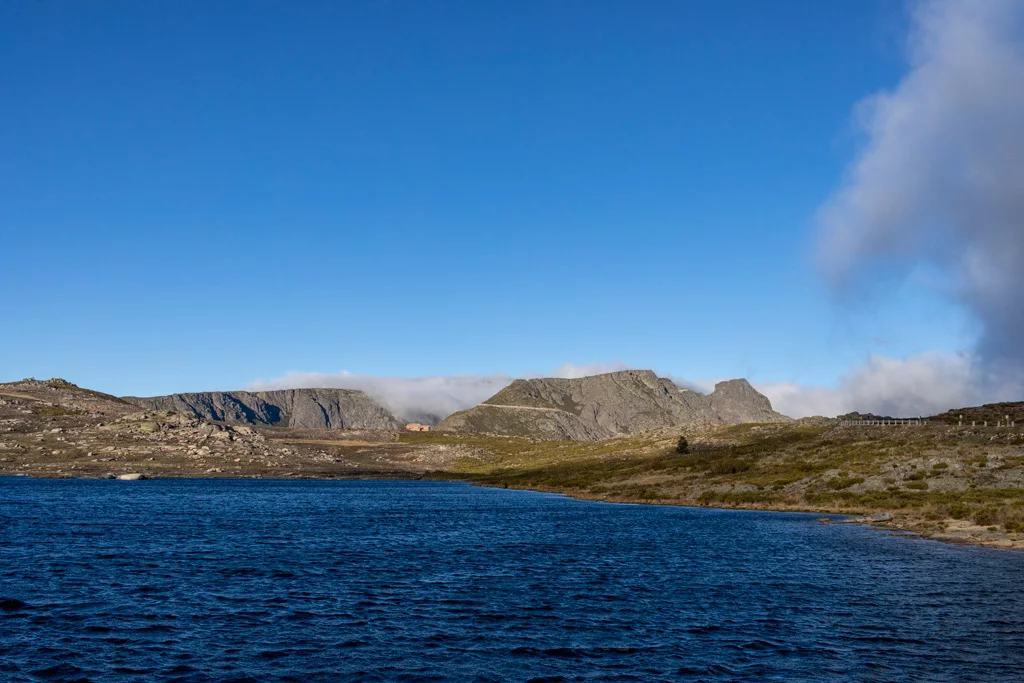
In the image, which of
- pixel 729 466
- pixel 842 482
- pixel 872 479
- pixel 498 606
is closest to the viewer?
pixel 498 606

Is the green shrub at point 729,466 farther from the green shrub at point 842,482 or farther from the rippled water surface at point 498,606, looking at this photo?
the rippled water surface at point 498,606

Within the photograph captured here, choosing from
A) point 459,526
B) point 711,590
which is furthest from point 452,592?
point 459,526

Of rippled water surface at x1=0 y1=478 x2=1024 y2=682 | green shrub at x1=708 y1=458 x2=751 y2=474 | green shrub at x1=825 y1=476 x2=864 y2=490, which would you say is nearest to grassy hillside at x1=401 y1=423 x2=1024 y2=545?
green shrub at x1=825 y1=476 x2=864 y2=490

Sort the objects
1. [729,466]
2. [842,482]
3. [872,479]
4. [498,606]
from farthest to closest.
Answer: [729,466], [842,482], [872,479], [498,606]

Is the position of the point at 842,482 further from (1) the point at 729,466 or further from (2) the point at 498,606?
(2) the point at 498,606

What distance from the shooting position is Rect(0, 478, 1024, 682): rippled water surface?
31.8 meters

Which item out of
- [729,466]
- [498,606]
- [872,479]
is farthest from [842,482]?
[498,606]

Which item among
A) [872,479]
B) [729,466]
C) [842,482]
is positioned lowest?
[842,482]

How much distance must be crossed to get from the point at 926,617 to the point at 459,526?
63.3 metres

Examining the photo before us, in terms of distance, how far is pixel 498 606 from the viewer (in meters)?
44.6

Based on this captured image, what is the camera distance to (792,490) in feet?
428

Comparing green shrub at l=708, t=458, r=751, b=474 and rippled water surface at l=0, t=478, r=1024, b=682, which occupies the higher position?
green shrub at l=708, t=458, r=751, b=474

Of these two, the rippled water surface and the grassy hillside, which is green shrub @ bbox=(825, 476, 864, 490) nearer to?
the grassy hillside

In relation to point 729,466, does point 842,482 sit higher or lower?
lower
